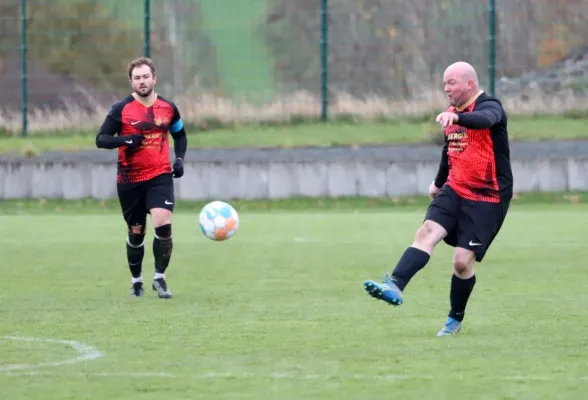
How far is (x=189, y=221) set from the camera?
20172 millimetres

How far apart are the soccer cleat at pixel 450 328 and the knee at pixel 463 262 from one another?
305 mm

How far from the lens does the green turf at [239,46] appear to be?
26.8 metres

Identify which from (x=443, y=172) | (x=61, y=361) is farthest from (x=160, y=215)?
(x=61, y=361)

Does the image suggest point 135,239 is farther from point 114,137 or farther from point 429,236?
point 429,236

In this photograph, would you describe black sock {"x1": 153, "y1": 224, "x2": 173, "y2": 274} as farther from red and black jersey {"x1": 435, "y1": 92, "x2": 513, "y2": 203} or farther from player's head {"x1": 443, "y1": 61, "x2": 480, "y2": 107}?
player's head {"x1": 443, "y1": 61, "x2": 480, "y2": 107}

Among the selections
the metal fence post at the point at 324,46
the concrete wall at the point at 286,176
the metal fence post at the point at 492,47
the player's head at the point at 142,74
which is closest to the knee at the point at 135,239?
the player's head at the point at 142,74

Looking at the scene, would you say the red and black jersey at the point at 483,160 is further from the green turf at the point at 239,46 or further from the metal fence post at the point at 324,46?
the green turf at the point at 239,46

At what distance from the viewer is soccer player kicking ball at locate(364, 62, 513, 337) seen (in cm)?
902

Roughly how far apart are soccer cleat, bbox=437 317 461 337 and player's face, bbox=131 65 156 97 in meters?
3.75

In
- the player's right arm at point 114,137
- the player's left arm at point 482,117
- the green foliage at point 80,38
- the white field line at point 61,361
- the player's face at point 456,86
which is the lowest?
the white field line at point 61,361

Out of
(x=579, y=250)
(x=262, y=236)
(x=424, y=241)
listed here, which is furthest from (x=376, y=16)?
(x=424, y=241)

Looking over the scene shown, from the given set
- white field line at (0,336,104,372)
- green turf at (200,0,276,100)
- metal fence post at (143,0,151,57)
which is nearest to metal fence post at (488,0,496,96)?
green turf at (200,0,276,100)

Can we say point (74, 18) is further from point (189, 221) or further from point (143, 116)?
point (143, 116)

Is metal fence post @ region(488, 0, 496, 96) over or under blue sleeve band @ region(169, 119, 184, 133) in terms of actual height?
over
